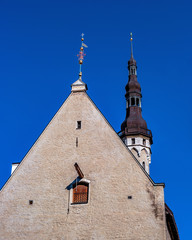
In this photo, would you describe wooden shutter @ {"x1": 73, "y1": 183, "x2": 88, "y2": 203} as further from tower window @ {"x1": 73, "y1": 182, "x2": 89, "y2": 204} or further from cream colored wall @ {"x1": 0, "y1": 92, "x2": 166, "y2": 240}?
cream colored wall @ {"x1": 0, "y1": 92, "x2": 166, "y2": 240}

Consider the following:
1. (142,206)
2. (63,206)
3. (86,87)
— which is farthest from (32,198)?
(86,87)

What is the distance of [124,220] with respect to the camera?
14320 millimetres

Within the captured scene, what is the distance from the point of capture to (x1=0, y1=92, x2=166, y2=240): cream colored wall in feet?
47.0

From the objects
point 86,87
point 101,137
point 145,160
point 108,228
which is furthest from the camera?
point 145,160

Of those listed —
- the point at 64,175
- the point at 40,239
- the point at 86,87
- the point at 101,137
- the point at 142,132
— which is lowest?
the point at 40,239

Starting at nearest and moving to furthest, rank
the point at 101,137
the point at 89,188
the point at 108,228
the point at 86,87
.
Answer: the point at 108,228 < the point at 89,188 < the point at 101,137 < the point at 86,87

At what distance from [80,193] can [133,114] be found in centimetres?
2306

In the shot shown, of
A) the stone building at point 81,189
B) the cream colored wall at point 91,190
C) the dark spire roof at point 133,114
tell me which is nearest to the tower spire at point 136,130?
the dark spire roof at point 133,114

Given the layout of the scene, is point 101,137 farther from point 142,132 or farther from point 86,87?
point 142,132

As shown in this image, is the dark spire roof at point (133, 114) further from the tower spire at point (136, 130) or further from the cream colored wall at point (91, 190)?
the cream colored wall at point (91, 190)

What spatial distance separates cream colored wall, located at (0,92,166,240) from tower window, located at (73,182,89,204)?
22 cm

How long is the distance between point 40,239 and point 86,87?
708cm

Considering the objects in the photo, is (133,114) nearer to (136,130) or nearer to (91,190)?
(136,130)

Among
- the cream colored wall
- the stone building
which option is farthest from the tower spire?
the cream colored wall
